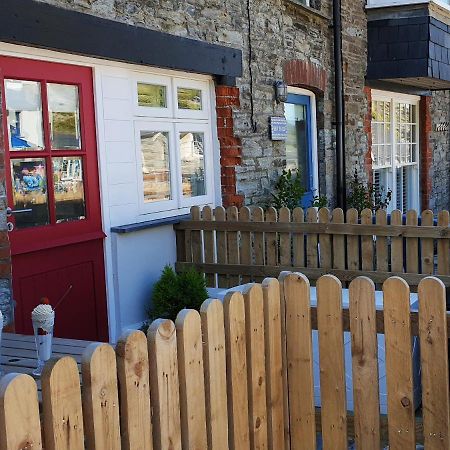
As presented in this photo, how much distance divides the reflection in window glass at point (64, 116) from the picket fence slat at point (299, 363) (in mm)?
2804

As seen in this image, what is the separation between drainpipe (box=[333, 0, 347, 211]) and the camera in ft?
31.6

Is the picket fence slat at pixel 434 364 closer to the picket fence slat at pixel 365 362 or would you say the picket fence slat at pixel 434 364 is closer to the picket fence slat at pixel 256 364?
the picket fence slat at pixel 365 362

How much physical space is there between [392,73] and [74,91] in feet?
20.7

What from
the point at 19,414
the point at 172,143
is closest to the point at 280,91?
the point at 172,143

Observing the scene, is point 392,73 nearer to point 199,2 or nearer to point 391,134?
point 391,134

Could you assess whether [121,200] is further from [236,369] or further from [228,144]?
[236,369]

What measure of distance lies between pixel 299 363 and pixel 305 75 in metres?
6.30

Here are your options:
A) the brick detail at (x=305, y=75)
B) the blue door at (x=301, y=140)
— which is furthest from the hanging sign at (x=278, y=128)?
the blue door at (x=301, y=140)

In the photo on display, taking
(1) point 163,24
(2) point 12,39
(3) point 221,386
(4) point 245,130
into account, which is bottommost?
(3) point 221,386

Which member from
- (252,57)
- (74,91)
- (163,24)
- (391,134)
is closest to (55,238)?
(74,91)

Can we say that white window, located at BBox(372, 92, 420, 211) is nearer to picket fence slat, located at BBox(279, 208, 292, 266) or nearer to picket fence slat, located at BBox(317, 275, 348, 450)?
picket fence slat, located at BBox(279, 208, 292, 266)

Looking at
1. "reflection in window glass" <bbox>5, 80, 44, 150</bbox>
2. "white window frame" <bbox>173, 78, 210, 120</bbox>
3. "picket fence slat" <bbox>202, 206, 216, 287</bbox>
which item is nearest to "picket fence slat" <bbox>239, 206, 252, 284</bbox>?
"picket fence slat" <bbox>202, 206, 216, 287</bbox>

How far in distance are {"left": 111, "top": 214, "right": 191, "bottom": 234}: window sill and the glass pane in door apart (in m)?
2.70

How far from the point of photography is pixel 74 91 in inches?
216
